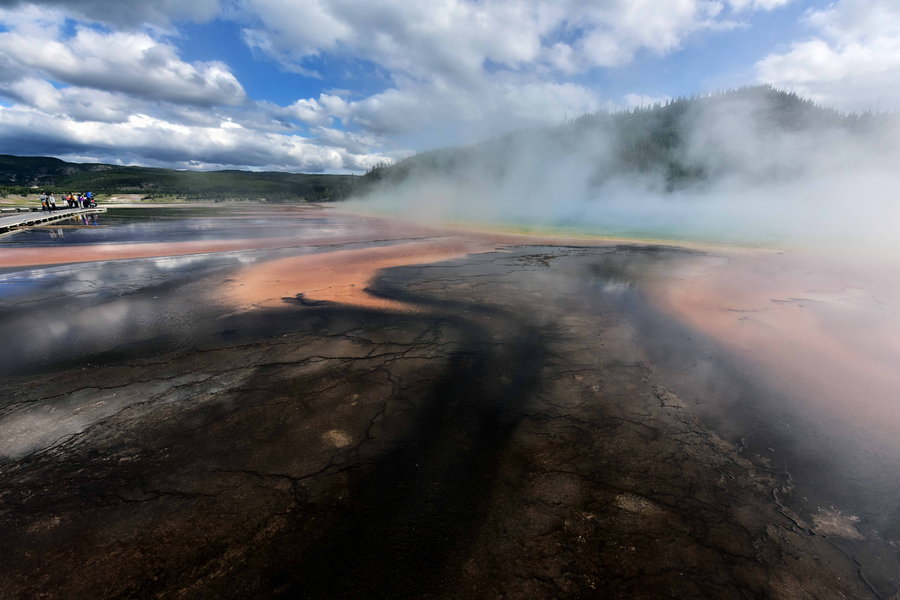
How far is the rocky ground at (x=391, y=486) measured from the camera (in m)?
2.21

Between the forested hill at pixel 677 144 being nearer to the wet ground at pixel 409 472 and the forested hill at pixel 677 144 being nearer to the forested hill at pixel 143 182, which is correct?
the forested hill at pixel 143 182

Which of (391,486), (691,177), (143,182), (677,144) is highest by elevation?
(677,144)

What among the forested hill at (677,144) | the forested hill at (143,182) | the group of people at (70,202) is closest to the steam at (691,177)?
the forested hill at (677,144)

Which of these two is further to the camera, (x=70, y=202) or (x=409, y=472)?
(x=70, y=202)

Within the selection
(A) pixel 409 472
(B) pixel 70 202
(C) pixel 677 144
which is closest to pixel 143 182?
(B) pixel 70 202

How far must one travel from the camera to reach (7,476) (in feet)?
9.55

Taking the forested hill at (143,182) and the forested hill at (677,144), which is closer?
the forested hill at (677,144)

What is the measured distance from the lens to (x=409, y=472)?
3.02 metres

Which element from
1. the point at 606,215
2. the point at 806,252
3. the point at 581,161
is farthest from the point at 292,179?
the point at 806,252

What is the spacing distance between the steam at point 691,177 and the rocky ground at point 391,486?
20783mm

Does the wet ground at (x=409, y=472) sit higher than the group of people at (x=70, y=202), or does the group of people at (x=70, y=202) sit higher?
the group of people at (x=70, y=202)

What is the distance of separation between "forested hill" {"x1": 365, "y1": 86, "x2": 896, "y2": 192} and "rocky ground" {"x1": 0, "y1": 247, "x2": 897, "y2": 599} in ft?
197

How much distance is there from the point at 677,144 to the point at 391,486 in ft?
293

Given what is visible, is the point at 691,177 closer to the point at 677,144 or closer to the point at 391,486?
the point at 677,144
